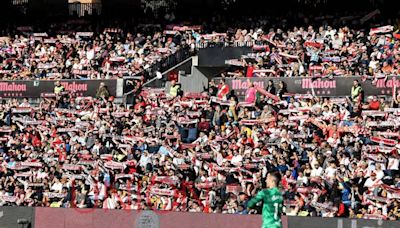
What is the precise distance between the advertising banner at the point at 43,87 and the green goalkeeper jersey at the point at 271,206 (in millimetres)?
18570

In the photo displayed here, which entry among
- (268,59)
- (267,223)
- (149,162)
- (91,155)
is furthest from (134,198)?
(267,223)

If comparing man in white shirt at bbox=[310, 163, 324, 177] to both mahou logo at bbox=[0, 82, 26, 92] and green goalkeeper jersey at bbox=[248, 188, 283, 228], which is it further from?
mahou logo at bbox=[0, 82, 26, 92]

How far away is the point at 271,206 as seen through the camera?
45.1 feet

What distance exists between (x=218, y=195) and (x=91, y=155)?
5.61 m

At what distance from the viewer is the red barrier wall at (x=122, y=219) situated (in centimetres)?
2089

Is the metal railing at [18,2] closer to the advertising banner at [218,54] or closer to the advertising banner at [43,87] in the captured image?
the advertising banner at [43,87]

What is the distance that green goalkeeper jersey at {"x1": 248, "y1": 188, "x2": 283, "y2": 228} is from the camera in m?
13.7

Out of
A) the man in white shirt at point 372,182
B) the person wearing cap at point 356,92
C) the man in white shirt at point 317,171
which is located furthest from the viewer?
the person wearing cap at point 356,92

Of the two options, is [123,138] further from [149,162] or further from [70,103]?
[70,103]

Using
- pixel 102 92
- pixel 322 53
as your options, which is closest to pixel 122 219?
pixel 322 53

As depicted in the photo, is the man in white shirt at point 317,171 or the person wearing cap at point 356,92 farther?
the person wearing cap at point 356,92

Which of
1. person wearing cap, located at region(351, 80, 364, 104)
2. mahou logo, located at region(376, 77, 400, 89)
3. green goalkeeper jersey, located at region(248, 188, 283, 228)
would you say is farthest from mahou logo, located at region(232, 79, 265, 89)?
green goalkeeper jersey, located at region(248, 188, 283, 228)

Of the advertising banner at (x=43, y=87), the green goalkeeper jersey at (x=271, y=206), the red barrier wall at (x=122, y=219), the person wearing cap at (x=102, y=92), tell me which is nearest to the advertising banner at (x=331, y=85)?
the person wearing cap at (x=102, y=92)

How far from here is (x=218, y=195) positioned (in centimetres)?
2369
